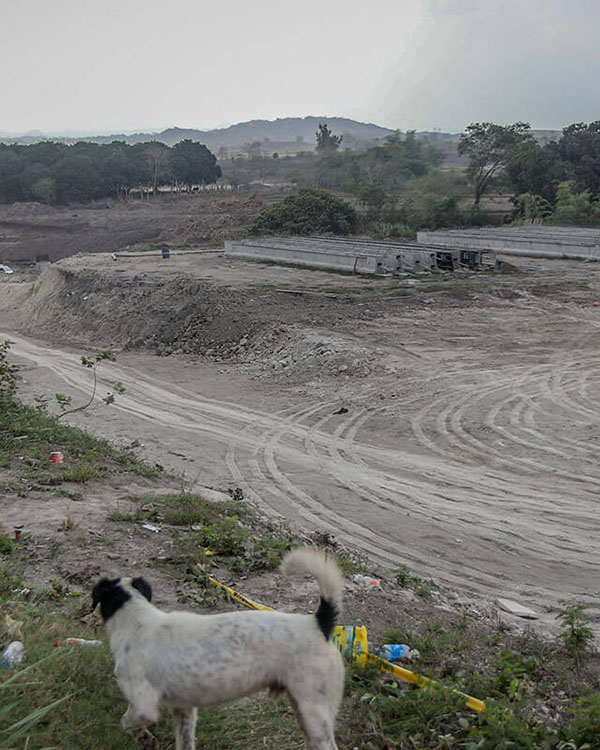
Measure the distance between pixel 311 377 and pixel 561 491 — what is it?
27.6 feet

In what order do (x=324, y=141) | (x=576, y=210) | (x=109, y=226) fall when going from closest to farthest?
1. (x=576, y=210)
2. (x=109, y=226)
3. (x=324, y=141)

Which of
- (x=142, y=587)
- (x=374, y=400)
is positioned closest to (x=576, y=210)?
(x=374, y=400)

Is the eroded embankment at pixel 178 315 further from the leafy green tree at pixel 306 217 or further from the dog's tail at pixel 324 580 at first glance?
the dog's tail at pixel 324 580

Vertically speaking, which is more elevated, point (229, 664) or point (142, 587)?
point (142, 587)

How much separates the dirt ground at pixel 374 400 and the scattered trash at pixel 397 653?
2.48 m

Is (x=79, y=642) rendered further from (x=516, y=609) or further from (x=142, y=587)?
(x=516, y=609)

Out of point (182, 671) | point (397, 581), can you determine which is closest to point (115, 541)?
point (397, 581)

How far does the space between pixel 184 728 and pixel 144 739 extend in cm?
29

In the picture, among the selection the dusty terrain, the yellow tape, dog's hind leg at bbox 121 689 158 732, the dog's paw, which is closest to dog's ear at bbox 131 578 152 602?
dog's hind leg at bbox 121 689 158 732

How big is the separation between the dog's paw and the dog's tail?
3.67 ft

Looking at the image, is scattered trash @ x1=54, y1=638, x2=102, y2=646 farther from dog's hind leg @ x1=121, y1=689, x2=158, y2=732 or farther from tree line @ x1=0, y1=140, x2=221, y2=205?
tree line @ x1=0, y1=140, x2=221, y2=205

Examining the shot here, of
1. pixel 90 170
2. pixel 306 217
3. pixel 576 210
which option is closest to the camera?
pixel 306 217

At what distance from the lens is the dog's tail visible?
3840 millimetres

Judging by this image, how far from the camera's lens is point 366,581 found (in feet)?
24.5
